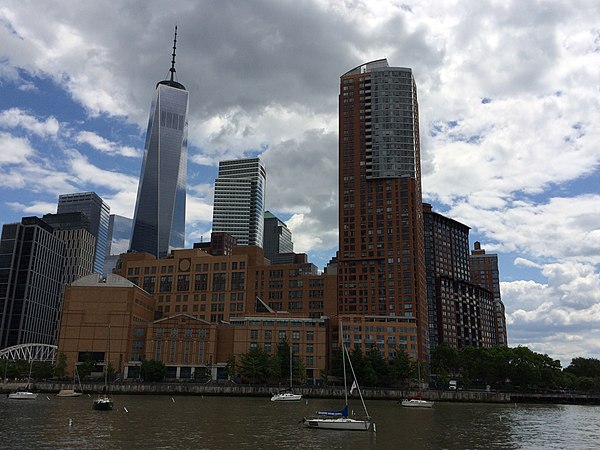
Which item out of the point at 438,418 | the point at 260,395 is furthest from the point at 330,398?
the point at 438,418

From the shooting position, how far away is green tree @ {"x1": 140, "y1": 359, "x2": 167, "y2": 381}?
191m

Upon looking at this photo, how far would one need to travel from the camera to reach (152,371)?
191m

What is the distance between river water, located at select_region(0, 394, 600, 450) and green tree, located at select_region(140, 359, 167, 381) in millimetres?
78608

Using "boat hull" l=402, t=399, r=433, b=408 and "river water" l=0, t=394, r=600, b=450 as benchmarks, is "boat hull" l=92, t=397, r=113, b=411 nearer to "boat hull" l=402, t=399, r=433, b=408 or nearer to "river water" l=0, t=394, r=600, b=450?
"river water" l=0, t=394, r=600, b=450

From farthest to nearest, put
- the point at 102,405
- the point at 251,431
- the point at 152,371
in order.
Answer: the point at 152,371 < the point at 102,405 < the point at 251,431

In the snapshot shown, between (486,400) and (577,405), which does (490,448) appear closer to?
(486,400)

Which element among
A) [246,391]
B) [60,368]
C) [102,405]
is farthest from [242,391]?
[60,368]

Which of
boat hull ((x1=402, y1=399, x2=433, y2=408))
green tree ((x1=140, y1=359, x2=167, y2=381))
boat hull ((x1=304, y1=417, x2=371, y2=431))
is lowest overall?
boat hull ((x1=304, y1=417, x2=371, y2=431))

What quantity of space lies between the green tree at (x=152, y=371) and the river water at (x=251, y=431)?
78.6m

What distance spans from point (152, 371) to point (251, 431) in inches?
4851

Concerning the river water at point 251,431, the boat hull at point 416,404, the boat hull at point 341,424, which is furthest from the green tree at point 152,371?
the boat hull at point 341,424

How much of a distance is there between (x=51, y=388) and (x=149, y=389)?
98.1ft

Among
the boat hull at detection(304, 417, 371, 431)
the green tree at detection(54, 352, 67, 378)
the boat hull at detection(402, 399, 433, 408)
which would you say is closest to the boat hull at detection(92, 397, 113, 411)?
the boat hull at detection(304, 417, 371, 431)

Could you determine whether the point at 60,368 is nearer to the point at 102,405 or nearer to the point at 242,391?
the point at 242,391
